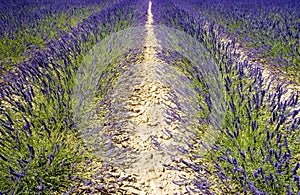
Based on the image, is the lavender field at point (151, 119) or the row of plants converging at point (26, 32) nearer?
the lavender field at point (151, 119)

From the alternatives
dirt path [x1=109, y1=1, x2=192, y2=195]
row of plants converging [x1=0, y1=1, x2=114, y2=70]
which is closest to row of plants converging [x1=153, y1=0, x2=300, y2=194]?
dirt path [x1=109, y1=1, x2=192, y2=195]

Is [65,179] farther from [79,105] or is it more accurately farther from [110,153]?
[79,105]

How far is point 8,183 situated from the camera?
4.94ft

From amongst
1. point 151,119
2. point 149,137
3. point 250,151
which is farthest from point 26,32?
point 250,151

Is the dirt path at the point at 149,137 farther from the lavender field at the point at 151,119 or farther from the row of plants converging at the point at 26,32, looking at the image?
the row of plants converging at the point at 26,32

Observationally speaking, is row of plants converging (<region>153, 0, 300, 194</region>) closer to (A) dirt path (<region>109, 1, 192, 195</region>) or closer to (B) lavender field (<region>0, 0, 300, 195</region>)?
(B) lavender field (<region>0, 0, 300, 195</region>)

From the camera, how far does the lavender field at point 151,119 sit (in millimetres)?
1563

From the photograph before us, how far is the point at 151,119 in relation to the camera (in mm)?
2666

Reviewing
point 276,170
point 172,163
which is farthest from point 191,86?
point 276,170

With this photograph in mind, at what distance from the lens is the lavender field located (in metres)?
1.56

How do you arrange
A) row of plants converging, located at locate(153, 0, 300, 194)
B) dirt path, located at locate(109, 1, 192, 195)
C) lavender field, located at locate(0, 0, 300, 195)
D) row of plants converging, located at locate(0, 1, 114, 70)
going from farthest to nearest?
1. row of plants converging, located at locate(0, 1, 114, 70)
2. dirt path, located at locate(109, 1, 192, 195)
3. lavender field, located at locate(0, 0, 300, 195)
4. row of plants converging, located at locate(153, 0, 300, 194)

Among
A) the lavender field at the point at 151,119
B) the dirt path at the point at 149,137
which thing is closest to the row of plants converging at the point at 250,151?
the lavender field at the point at 151,119

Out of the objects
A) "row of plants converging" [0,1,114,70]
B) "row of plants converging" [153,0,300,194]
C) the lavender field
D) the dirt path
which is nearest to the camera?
"row of plants converging" [153,0,300,194]

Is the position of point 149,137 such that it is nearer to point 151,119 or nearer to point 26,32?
point 151,119
